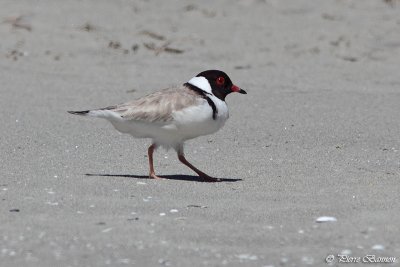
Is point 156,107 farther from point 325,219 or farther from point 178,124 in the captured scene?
point 325,219

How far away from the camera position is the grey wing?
26.9 ft

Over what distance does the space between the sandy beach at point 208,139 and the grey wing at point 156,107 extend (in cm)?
48

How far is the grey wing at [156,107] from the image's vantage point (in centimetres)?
821

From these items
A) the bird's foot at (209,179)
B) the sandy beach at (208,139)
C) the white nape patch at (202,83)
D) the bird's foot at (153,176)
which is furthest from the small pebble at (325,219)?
the white nape patch at (202,83)

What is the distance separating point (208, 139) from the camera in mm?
10320

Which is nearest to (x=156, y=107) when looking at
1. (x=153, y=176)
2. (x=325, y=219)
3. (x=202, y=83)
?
(x=153, y=176)

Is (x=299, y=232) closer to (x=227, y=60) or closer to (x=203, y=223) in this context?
(x=203, y=223)

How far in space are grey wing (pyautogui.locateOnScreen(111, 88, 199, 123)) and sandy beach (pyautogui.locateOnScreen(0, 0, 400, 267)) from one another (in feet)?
1.58

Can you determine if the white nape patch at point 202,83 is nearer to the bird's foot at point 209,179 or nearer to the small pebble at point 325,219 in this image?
the bird's foot at point 209,179

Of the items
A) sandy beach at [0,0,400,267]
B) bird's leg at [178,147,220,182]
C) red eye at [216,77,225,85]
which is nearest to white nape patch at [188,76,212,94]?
red eye at [216,77,225,85]

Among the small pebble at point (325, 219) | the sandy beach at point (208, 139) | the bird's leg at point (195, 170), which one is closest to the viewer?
the sandy beach at point (208, 139)

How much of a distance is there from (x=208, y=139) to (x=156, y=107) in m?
2.13

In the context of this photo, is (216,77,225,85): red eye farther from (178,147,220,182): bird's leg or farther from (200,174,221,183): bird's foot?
(200,174,221,183): bird's foot

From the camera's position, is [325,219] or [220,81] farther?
[220,81]
